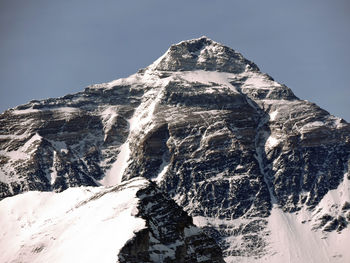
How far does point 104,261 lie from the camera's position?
199m

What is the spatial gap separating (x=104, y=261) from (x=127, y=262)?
15.9ft

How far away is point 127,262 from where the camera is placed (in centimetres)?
19988
